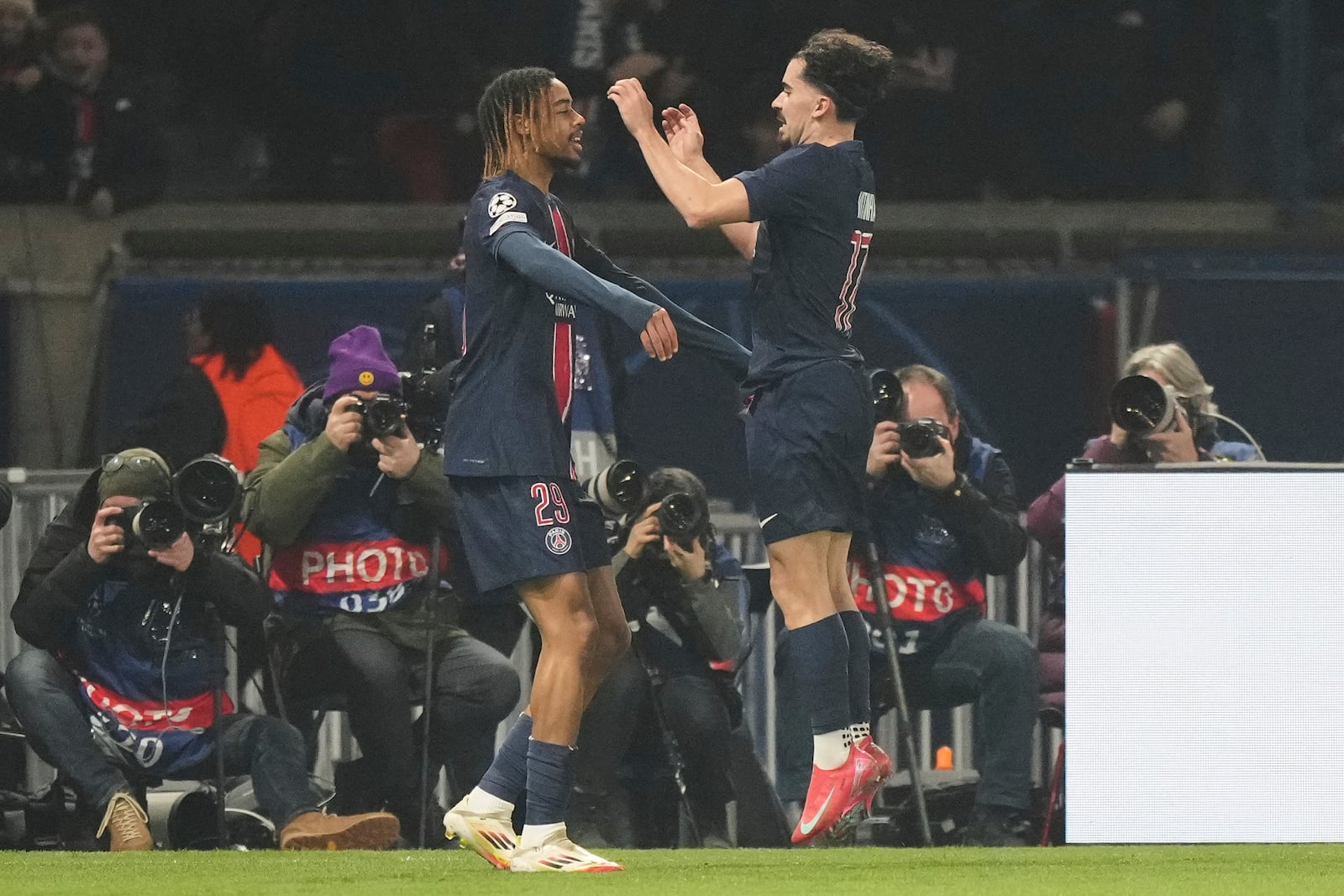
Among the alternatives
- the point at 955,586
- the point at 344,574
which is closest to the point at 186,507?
the point at 344,574

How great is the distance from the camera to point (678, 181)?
Result: 521 centimetres

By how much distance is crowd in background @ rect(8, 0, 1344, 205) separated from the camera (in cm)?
1052

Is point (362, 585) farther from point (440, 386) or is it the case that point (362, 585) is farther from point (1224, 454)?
point (1224, 454)

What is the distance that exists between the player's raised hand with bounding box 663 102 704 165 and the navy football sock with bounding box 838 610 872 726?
1.15 m

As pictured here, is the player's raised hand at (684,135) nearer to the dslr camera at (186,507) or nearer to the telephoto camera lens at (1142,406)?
the dslr camera at (186,507)

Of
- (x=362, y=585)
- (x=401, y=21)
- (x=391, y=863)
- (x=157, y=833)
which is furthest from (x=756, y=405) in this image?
(x=401, y=21)

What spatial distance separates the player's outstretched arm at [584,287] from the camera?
4.85m

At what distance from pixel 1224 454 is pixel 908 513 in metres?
1.01

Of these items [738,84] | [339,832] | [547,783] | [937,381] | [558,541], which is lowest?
[339,832]

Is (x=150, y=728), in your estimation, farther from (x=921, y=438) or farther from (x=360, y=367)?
(x=921, y=438)

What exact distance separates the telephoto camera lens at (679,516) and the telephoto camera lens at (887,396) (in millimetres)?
612

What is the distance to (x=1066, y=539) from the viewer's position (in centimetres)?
617

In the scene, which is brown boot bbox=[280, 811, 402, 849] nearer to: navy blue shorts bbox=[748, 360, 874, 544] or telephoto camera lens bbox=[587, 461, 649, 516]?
telephoto camera lens bbox=[587, 461, 649, 516]

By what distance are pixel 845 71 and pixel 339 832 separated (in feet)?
8.13
